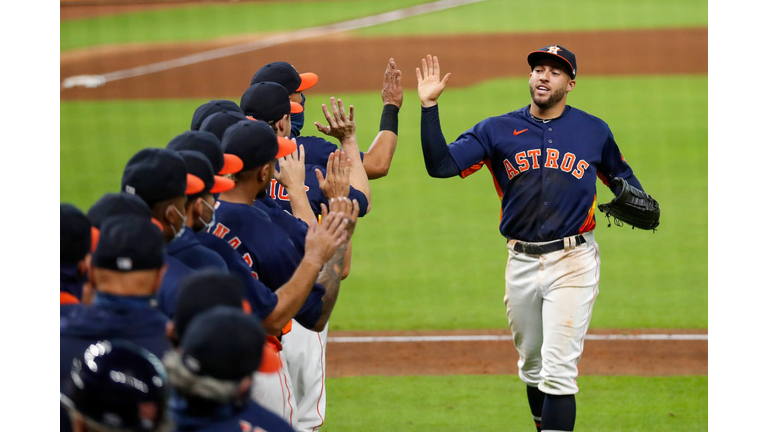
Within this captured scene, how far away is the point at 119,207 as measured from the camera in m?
2.65

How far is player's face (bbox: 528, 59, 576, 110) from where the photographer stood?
4531 mm

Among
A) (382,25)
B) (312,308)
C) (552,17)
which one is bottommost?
(312,308)

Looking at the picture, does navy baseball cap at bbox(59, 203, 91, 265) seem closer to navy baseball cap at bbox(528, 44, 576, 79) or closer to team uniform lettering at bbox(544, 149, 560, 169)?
team uniform lettering at bbox(544, 149, 560, 169)

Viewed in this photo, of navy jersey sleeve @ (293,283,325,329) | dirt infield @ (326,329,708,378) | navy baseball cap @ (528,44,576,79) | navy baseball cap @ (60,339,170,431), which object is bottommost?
dirt infield @ (326,329,708,378)

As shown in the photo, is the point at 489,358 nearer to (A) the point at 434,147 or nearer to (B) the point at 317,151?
(A) the point at 434,147

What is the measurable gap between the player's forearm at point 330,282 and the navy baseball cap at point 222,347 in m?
1.48

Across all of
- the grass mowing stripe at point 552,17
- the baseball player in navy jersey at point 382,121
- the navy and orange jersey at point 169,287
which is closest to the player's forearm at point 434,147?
the baseball player in navy jersey at point 382,121

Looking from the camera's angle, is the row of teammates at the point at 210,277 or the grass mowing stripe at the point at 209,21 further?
the grass mowing stripe at the point at 209,21

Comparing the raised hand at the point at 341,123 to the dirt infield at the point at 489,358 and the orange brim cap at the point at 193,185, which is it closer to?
the orange brim cap at the point at 193,185

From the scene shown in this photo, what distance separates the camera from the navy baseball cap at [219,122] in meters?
3.60

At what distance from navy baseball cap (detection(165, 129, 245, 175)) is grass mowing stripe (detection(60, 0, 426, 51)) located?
20066mm

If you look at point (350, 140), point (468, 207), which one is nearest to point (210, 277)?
point (350, 140)

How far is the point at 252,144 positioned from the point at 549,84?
188 cm

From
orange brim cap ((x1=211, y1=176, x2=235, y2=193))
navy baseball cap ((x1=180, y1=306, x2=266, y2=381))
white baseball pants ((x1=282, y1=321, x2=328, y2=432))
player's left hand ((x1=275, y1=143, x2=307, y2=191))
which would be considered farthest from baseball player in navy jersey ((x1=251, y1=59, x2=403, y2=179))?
navy baseball cap ((x1=180, y1=306, x2=266, y2=381))
